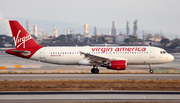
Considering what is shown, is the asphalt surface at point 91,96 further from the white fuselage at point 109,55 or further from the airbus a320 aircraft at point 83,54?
the white fuselage at point 109,55

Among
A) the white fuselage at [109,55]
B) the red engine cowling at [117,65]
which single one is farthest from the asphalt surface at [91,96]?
the white fuselage at [109,55]

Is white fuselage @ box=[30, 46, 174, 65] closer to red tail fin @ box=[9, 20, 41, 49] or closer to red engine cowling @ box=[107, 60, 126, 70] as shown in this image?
red engine cowling @ box=[107, 60, 126, 70]

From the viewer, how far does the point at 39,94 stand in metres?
21.4

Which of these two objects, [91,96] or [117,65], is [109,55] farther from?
[91,96]

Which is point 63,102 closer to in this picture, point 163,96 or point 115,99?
point 115,99

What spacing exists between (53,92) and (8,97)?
3.99 m

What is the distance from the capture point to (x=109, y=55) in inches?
1508

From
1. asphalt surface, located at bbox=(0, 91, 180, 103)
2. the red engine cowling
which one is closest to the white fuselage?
the red engine cowling

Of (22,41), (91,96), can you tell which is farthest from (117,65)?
(91,96)

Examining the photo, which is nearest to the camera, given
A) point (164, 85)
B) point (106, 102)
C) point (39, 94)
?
point (106, 102)

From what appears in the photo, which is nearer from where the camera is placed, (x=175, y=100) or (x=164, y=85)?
(x=175, y=100)

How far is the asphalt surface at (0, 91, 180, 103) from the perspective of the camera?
62.2ft

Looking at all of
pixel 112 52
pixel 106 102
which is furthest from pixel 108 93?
pixel 112 52

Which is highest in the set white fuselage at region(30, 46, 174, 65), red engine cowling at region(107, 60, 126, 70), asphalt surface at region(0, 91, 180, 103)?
white fuselage at region(30, 46, 174, 65)
